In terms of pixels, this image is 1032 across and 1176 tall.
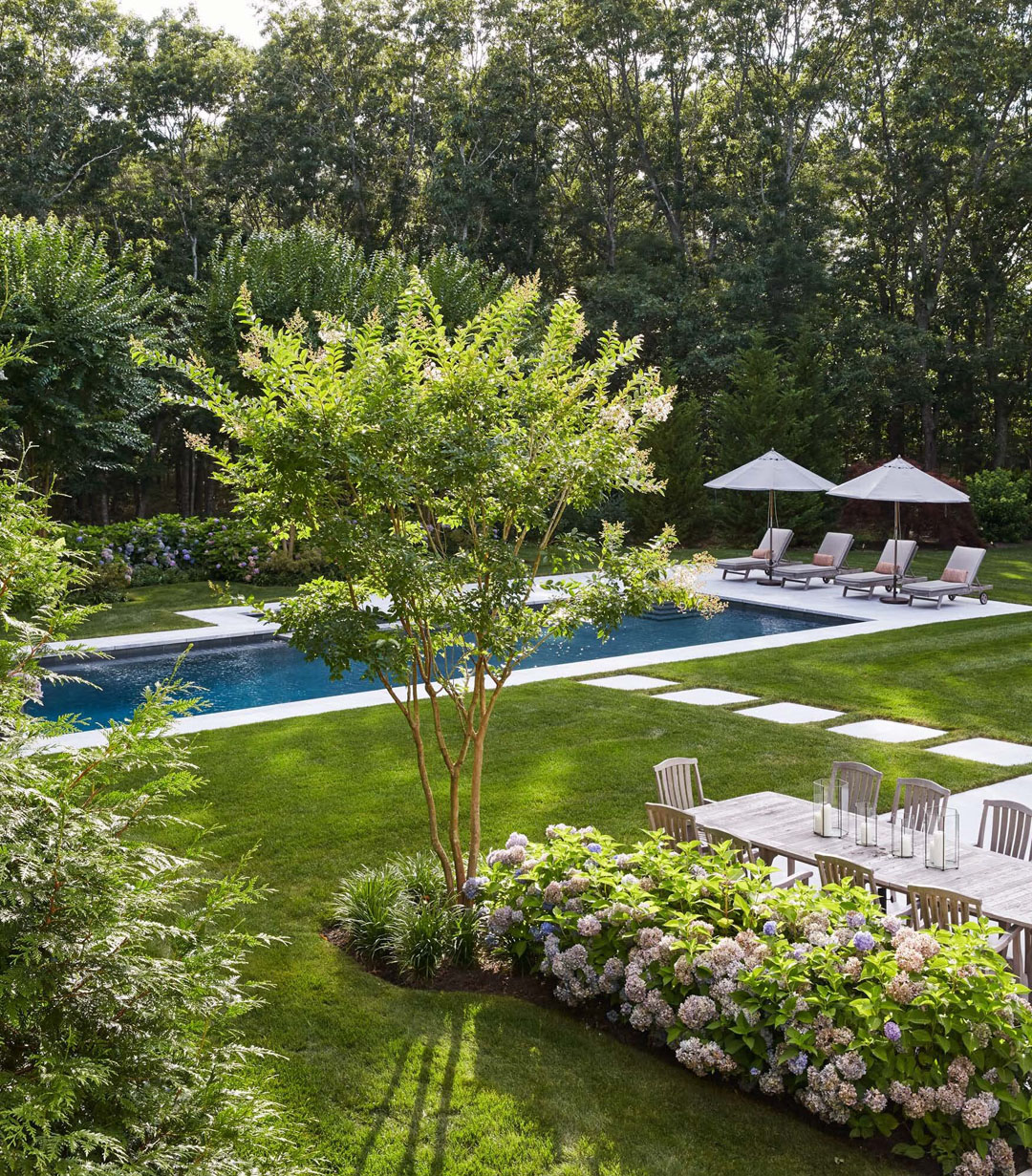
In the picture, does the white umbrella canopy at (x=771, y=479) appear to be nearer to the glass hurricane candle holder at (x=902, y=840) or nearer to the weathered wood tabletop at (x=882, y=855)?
the weathered wood tabletop at (x=882, y=855)

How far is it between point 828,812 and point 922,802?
59 centimetres

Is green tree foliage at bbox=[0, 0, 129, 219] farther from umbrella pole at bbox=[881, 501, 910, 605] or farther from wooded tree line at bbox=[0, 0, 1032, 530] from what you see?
umbrella pole at bbox=[881, 501, 910, 605]

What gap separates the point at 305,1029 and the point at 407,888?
1.27 m

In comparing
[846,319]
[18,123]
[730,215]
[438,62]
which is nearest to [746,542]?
[846,319]

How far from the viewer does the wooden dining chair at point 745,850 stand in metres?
6.21

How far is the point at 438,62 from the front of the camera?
3334 cm

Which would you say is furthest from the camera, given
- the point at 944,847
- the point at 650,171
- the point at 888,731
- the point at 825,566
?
the point at 650,171

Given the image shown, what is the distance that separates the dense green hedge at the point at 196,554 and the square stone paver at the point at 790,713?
34.0ft

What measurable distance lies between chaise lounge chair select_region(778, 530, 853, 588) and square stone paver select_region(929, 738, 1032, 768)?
9481 millimetres

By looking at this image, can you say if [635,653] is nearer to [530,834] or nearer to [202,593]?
[530,834]

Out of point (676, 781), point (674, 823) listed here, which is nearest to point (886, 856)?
point (674, 823)

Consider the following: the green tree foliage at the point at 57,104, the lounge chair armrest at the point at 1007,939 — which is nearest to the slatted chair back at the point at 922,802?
the lounge chair armrest at the point at 1007,939

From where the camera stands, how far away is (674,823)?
646 centimetres

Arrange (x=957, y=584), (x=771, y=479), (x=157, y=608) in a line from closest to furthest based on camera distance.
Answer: (x=957, y=584) → (x=157, y=608) → (x=771, y=479)
